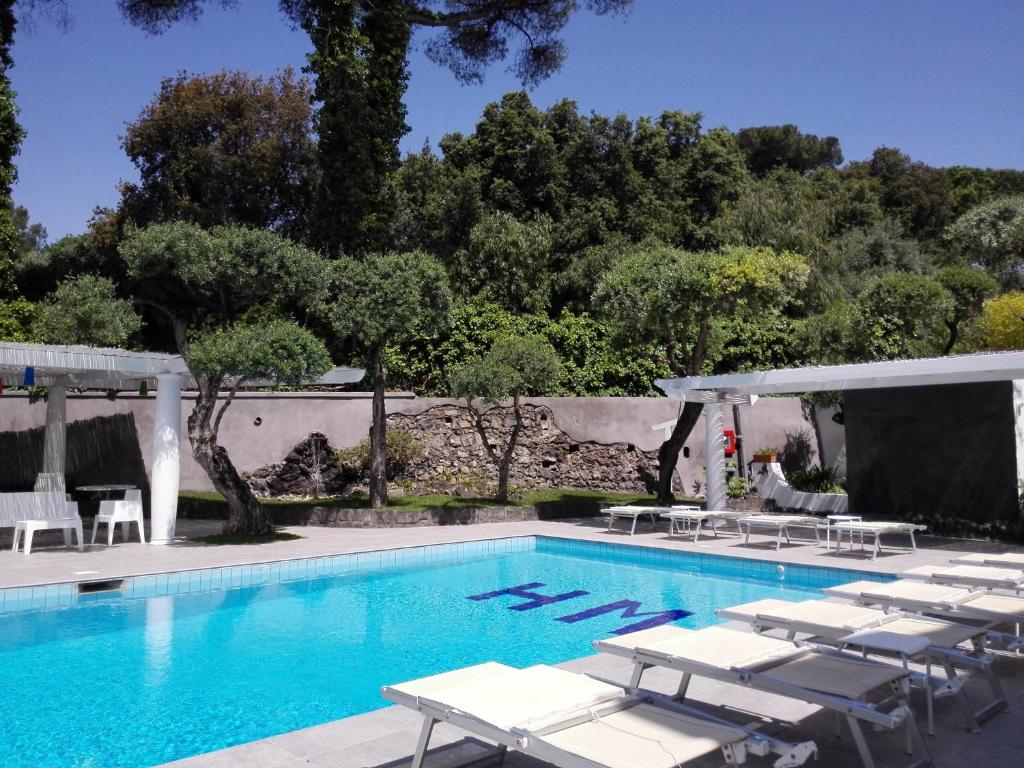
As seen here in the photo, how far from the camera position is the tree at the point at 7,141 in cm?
1850

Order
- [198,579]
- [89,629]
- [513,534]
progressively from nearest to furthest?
1. [89,629]
2. [198,579]
3. [513,534]

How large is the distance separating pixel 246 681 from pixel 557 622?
309 cm

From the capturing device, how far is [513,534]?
43.4 feet

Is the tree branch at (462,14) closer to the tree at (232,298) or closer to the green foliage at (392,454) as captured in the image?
the tree at (232,298)

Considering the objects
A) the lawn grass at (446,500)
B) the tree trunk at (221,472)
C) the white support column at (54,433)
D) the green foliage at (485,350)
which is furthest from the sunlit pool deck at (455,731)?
the green foliage at (485,350)

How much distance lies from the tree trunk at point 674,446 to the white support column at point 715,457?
1387 millimetres

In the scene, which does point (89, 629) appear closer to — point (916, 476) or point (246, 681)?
point (246, 681)

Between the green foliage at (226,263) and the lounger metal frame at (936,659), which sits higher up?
the green foliage at (226,263)

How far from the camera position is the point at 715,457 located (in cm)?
1430

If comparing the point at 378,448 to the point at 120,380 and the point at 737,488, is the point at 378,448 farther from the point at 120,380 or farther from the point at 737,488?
the point at 737,488

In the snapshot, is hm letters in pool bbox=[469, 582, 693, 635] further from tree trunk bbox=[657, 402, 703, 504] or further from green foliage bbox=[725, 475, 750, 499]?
green foliage bbox=[725, 475, 750, 499]

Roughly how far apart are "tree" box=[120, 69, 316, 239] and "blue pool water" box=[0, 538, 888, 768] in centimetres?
1398

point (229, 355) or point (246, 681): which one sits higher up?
point (229, 355)

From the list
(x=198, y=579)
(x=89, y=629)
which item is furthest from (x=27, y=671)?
(x=198, y=579)
